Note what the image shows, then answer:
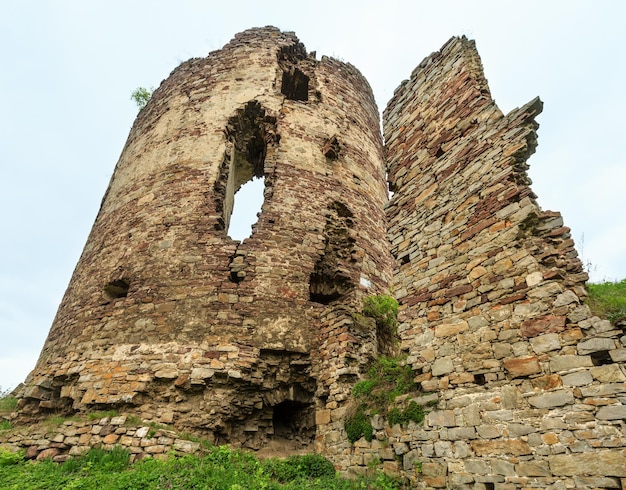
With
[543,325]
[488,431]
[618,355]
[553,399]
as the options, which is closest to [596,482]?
[553,399]

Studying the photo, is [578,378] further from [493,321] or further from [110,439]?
[110,439]

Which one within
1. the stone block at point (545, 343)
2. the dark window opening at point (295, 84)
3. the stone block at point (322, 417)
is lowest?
the stone block at point (322, 417)

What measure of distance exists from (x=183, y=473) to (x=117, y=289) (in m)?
4.35

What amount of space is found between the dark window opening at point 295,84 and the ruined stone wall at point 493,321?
6100 mm

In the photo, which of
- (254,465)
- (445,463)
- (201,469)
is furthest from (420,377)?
(201,469)

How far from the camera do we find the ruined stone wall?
306 centimetres

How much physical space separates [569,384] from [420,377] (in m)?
1.57

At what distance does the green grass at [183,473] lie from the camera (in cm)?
436

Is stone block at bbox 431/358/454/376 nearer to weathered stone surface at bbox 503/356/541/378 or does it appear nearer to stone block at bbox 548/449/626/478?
weathered stone surface at bbox 503/356/541/378

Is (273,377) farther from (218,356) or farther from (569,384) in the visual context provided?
(569,384)

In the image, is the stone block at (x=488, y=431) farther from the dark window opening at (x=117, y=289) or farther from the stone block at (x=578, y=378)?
the dark window opening at (x=117, y=289)

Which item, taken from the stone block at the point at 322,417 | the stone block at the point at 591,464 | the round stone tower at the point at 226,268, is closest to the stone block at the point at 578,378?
the stone block at the point at 591,464

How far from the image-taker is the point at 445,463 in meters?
3.81

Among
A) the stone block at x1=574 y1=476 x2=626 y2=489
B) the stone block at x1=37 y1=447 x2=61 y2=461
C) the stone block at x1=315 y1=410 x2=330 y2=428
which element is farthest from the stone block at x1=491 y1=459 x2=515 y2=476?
the stone block at x1=37 y1=447 x2=61 y2=461
